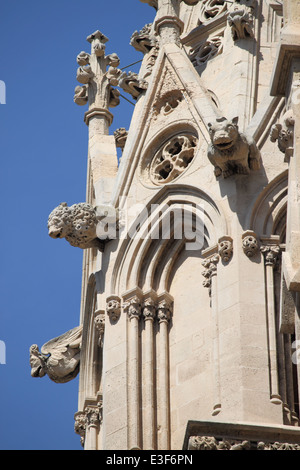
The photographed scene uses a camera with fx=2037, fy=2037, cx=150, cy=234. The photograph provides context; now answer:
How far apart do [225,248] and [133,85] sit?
4570mm

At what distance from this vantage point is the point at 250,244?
27672mm

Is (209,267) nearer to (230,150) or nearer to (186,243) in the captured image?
(186,243)

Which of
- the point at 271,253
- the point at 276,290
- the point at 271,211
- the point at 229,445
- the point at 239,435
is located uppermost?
the point at 271,211

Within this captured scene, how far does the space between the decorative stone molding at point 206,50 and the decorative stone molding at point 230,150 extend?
11.5 ft

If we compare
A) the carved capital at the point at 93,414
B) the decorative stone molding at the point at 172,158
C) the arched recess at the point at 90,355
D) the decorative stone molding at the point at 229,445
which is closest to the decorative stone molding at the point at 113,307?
the arched recess at the point at 90,355

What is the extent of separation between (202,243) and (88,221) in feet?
5.74

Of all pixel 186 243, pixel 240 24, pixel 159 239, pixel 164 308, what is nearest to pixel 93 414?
pixel 164 308

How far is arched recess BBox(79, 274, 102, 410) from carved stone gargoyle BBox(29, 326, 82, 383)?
2.03 ft

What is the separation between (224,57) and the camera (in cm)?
3117

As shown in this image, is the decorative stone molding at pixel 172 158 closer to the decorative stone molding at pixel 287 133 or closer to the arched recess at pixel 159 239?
the arched recess at pixel 159 239

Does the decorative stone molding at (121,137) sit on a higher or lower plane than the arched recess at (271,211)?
higher

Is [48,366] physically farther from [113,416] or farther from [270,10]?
[270,10]

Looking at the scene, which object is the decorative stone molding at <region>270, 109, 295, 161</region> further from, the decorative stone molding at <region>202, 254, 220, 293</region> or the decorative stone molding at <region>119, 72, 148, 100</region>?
the decorative stone molding at <region>119, 72, 148, 100</region>

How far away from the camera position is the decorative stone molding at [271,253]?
2766cm
